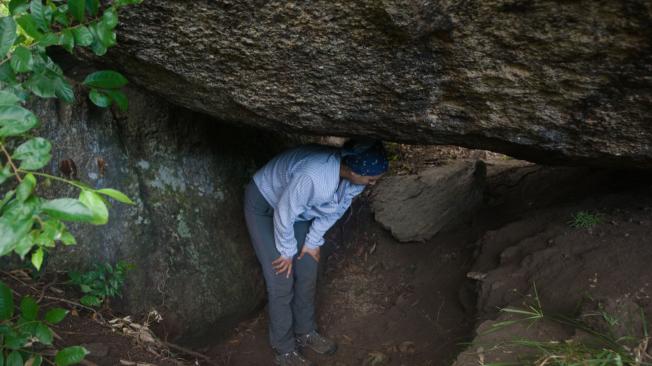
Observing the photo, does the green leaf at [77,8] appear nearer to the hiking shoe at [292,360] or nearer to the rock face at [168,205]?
the rock face at [168,205]

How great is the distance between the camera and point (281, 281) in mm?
3795

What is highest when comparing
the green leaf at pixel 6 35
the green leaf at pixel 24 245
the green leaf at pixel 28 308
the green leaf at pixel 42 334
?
the green leaf at pixel 6 35

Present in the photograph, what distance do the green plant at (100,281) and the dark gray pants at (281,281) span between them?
2.95ft

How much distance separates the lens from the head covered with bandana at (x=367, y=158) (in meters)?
3.28

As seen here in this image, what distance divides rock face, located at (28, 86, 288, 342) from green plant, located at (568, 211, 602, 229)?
232cm

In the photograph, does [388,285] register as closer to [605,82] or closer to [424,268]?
[424,268]

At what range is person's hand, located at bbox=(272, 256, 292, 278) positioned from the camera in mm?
3688

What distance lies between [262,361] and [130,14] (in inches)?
109

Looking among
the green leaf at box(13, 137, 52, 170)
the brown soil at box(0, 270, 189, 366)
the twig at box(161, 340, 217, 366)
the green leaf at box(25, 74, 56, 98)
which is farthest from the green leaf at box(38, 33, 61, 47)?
the twig at box(161, 340, 217, 366)

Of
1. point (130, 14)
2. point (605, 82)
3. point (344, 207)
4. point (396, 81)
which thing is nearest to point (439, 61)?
point (396, 81)

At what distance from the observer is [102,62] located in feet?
9.00

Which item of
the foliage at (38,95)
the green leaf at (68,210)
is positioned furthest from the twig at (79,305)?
the green leaf at (68,210)

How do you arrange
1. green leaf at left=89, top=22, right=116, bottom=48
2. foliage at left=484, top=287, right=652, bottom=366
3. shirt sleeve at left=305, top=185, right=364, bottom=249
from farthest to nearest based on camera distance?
shirt sleeve at left=305, top=185, right=364, bottom=249
foliage at left=484, top=287, right=652, bottom=366
green leaf at left=89, top=22, right=116, bottom=48

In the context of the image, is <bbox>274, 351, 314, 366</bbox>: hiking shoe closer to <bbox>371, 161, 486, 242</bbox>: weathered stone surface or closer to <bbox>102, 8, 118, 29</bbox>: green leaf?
<bbox>371, 161, 486, 242</bbox>: weathered stone surface
